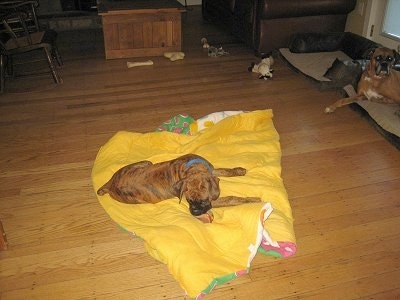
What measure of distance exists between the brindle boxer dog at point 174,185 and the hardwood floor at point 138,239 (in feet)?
0.74

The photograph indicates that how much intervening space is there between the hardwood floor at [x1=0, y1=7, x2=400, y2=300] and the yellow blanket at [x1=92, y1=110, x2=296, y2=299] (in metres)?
0.09

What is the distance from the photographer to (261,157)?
2236 millimetres

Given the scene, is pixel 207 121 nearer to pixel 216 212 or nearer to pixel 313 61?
pixel 216 212

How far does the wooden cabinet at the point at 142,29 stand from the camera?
4.09 metres

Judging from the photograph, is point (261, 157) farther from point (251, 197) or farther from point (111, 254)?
point (111, 254)

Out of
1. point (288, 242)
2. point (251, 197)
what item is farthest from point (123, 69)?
point (288, 242)

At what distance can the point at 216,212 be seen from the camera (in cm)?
183

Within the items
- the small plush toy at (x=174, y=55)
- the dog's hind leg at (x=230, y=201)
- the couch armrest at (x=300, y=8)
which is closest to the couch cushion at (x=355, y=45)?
the couch armrest at (x=300, y=8)

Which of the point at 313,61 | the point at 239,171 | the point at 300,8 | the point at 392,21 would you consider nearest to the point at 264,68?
the point at 313,61

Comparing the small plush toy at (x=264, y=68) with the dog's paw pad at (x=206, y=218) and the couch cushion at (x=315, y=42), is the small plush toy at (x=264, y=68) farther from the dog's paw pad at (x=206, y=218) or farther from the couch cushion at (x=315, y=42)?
the dog's paw pad at (x=206, y=218)

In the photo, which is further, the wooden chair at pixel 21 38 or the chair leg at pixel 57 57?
the chair leg at pixel 57 57

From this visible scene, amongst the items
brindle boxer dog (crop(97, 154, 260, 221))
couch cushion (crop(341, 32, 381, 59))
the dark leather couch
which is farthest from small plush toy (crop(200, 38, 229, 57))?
brindle boxer dog (crop(97, 154, 260, 221))

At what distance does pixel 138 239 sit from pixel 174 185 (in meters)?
0.35

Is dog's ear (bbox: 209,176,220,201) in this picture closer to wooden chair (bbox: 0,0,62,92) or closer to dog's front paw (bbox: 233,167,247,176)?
dog's front paw (bbox: 233,167,247,176)
